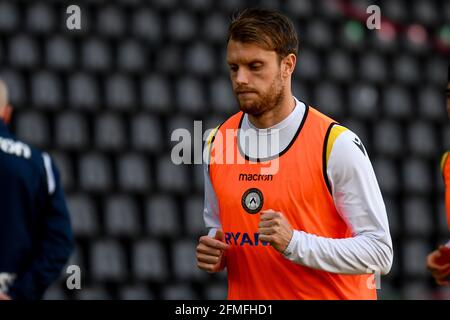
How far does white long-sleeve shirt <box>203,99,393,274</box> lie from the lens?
129 inches

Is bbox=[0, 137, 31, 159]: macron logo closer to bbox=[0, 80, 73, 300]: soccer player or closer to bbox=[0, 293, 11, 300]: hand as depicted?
bbox=[0, 80, 73, 300]: soccer player

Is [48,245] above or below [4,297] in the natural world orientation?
above

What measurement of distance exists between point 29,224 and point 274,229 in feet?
3.25

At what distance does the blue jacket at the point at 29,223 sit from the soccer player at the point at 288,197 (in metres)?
0.60

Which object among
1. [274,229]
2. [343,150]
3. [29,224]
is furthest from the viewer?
[29,224]

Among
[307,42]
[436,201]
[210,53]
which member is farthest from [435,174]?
[210,53]

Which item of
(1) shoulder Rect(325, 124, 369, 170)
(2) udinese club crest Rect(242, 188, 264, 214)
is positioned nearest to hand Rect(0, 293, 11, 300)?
(2) udinese club crest Rect(242, 188, 264, 214)

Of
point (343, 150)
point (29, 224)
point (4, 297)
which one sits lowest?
point (4, 297)

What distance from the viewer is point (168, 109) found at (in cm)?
888

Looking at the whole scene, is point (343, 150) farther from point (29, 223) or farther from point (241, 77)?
point (29, 223)

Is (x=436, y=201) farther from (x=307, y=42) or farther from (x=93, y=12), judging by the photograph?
(x=93, y=12)

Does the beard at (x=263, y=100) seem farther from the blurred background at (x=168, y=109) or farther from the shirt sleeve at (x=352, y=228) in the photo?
the blurred background at (x=168, y=109)

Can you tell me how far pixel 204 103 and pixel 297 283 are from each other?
5740 mm

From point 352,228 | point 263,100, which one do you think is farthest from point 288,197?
point 263,100
